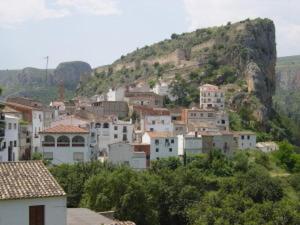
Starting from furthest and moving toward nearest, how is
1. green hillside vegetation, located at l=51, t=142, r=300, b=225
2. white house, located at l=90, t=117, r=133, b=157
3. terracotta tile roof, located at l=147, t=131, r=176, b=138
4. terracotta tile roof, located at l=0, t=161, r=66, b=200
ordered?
white house, located at l=90, t=117, r=133, b=157 < terracotta tile roof, located at l=147, t=131, r=176, b=138 < green hillside vegetation, located at l=51, t=142, r=300, b=225 < terracotta tile roof, located at l=0, t=161, r=66, b=200

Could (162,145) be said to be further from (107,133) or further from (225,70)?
(225,70)

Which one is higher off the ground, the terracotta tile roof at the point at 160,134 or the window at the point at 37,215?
the terracotta tile roof at the point at 160,134

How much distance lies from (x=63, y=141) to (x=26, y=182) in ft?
178

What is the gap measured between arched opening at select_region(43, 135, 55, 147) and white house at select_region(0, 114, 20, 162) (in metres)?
6.67

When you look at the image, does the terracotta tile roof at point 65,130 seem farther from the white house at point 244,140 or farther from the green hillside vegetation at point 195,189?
the white house at point 244,140

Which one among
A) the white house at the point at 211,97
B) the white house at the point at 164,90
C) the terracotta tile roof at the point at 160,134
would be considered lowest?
the terracotta tile roof at the point at 160,134

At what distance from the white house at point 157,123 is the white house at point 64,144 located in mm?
18182

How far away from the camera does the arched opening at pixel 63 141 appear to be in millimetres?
72312

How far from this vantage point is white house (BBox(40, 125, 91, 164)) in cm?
7212

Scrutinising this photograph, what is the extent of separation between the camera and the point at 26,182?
61.5ft

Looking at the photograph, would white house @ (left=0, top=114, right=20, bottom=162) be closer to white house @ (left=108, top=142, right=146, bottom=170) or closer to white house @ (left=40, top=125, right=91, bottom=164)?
white house @ (left=40, top=125, right=91, bottom=164)

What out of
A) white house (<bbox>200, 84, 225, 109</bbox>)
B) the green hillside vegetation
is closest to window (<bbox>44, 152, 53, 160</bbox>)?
the green hillside vegetation

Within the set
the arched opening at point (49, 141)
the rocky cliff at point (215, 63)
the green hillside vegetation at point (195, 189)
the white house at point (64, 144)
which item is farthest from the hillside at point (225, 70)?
the arched opening at point (49, 141)

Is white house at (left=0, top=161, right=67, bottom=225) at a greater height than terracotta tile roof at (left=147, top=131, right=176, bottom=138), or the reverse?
terracotta tile roof at (left=147, top=131, right=176, bottom=138)
